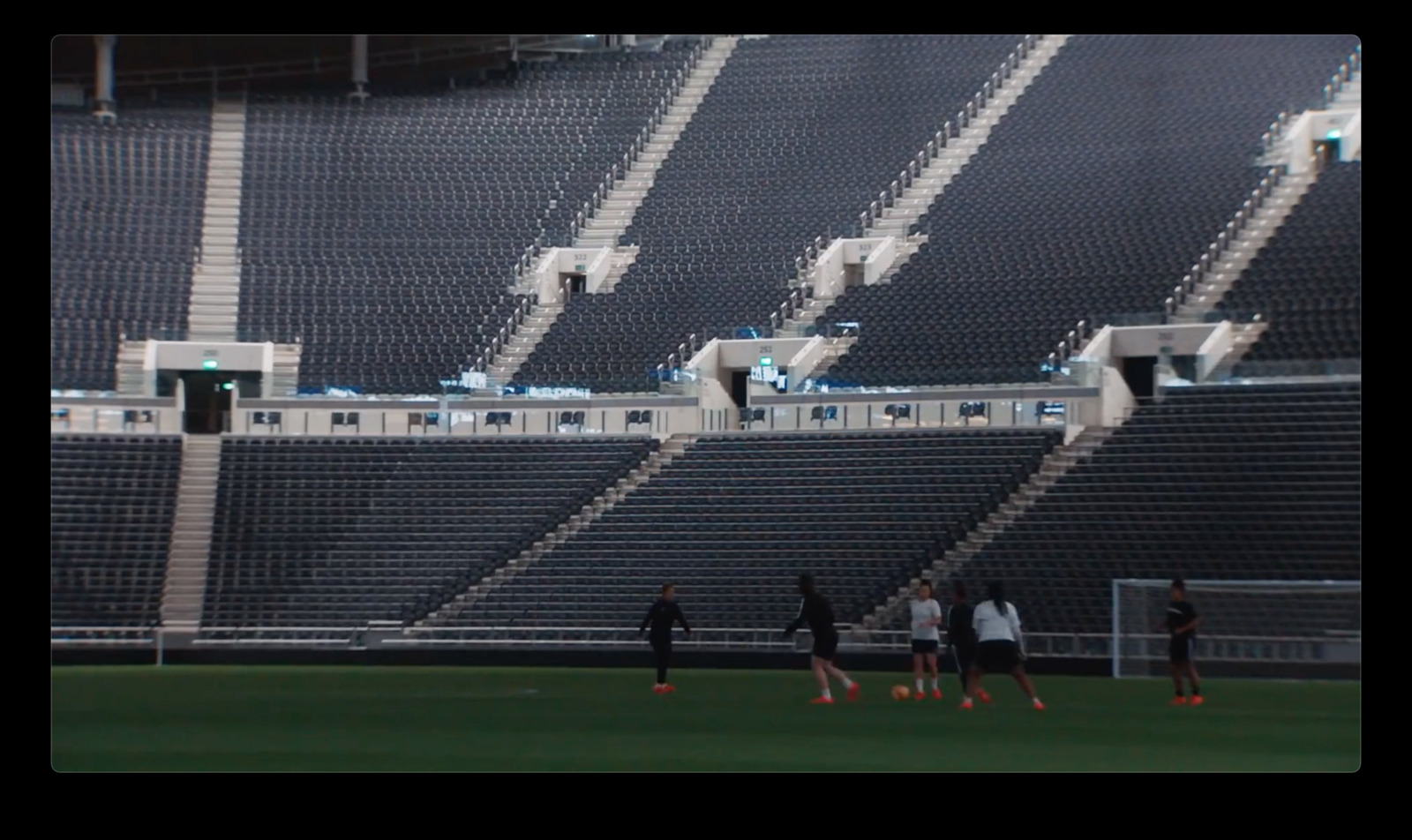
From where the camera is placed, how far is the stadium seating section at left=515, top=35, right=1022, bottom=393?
37656mm

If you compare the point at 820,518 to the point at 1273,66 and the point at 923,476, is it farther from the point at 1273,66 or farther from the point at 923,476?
the point at 1273,66

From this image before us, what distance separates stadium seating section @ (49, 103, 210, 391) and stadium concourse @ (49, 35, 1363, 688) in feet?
0.29

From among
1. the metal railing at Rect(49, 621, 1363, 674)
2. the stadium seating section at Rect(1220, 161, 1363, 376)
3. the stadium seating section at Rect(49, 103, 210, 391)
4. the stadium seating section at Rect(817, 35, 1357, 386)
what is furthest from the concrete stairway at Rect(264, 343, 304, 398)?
the stadium seating section at Rect(1220, 161, 1363, 376)

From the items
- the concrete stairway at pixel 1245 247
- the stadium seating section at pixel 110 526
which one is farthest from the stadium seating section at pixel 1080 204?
the stadium seating section at pixel 110 526

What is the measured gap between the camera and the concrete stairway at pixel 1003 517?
28812 millimetres

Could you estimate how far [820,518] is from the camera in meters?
30.5

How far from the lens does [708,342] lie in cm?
3681

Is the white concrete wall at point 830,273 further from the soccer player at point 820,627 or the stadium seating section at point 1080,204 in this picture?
the soccer player at point 820,627

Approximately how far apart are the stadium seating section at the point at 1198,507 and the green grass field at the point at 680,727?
11.1 ft

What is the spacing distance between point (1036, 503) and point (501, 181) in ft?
55.6

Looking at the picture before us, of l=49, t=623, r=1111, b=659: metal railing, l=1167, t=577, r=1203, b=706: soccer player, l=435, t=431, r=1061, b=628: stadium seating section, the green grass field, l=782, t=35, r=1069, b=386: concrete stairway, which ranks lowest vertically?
the green grass field

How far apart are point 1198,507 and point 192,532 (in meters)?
15.6

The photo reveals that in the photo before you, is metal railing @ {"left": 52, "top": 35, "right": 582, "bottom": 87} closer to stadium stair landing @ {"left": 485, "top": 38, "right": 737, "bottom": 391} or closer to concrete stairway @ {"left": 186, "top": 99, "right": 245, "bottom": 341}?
concrete stairway @ {"left": 186, "top": 99, "right": 245, "bottom": 341}

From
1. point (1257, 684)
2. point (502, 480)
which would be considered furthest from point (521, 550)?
point (1257, 684)
